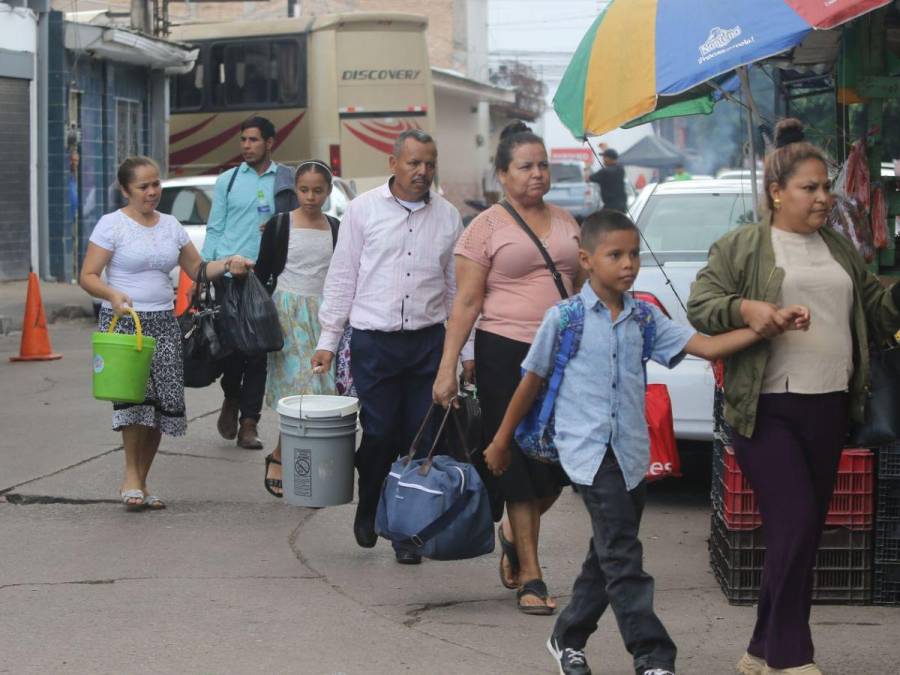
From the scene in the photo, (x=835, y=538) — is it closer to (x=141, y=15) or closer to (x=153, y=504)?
(x=153, y=504)

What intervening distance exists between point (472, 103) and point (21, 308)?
30.6m

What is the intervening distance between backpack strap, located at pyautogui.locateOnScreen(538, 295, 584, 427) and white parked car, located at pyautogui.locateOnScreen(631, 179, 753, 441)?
2586mm

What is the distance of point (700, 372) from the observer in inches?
311

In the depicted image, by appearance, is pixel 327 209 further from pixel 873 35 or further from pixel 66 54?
pixel 873 35

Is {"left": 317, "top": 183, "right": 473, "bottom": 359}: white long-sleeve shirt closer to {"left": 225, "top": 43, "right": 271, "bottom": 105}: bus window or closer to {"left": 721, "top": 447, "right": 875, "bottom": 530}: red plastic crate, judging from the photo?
A: {"left": 721, "top": 447, "right": 875, "bottom": 530}: red plastic crate

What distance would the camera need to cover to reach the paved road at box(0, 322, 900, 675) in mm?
5324

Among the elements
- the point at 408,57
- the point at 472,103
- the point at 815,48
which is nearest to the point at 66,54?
the point at 408,57

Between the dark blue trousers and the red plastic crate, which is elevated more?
the dark blue trousers

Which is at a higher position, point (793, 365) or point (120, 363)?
point (793, 365)

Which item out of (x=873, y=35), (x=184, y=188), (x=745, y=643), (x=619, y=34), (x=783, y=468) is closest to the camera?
(x=783, y=468)

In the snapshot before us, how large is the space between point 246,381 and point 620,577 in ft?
16.4

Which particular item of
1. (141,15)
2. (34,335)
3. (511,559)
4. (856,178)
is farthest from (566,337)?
(141,15)

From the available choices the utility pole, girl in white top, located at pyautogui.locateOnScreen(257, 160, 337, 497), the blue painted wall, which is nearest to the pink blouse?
girl in white top, located at pyautogui.locateOnScreen(257, 160, 337, 497)

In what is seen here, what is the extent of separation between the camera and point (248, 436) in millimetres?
9641
